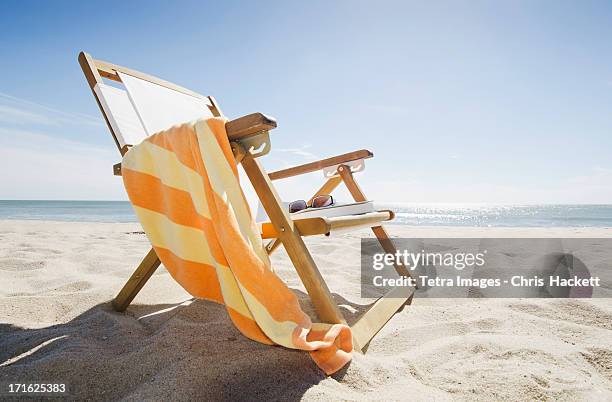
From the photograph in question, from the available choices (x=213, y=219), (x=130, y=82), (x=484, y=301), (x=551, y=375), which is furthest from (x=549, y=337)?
(x=130, y=82)

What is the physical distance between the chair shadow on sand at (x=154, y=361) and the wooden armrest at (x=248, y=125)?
0.72 metres

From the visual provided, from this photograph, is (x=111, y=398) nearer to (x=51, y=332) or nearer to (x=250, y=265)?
(x=250, y=265)

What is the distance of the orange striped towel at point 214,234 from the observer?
97 cm

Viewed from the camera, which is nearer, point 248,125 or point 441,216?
point 248,125

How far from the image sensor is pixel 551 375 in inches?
42.1

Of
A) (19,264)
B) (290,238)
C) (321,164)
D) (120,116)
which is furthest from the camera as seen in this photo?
(19,264)

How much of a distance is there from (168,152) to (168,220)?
23 cm

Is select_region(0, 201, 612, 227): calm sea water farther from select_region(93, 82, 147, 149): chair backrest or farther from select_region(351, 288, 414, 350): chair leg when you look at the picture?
select_region(93, 82, 147, 149): chair backrest

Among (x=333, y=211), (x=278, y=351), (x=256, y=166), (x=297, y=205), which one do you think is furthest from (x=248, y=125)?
(x=297, y=205)

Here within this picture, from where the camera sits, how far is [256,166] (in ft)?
3.68

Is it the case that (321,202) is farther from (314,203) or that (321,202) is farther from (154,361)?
(154,361)

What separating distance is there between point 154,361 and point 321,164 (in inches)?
53.1

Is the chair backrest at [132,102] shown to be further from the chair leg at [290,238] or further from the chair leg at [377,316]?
the chair leg at [377,316]

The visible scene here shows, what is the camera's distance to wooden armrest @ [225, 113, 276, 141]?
0.99 metres
